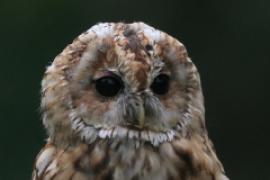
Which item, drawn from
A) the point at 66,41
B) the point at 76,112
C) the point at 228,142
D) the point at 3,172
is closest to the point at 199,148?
the point at 76,112

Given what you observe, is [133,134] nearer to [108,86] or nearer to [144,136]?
[144,136]

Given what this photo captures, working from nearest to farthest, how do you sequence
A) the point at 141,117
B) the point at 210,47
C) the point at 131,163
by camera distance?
the point at 141,117
the point at 131,163
the point at 210,47

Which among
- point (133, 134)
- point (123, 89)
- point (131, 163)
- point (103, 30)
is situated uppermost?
point (103, 30)

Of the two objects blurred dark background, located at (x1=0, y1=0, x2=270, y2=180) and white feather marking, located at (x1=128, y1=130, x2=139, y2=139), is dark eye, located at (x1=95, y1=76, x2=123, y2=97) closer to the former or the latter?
white feather marking, located at (x1=128, y1=130, x2=139, y2=139)

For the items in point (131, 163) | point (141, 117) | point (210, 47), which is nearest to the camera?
point (141, 117)

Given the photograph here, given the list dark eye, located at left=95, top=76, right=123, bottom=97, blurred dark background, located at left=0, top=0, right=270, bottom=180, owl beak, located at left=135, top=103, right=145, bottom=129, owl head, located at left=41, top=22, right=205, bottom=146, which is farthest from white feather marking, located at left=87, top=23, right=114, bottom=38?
blurred dark background, located at left=0, top=0, right=270, bottom=180

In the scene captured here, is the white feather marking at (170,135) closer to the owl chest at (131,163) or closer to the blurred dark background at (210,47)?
the owl chest at (131,163)

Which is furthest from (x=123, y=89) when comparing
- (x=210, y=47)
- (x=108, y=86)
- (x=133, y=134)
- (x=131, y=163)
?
(x=210, y=47)
